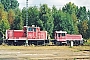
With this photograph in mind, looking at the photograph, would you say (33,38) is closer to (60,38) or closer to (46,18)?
(60,38)

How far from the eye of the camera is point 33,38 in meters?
42.6

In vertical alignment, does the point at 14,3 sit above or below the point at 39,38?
above

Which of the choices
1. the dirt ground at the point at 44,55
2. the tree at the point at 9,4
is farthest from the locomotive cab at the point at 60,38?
the tree at the point at 9,4

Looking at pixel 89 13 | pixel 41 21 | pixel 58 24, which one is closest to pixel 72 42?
pixel 41 21

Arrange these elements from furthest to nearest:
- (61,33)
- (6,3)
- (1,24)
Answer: (6,3), (1,24), (61,33)

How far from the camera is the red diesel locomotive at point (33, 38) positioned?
41.7 m

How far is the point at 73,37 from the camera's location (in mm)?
44625

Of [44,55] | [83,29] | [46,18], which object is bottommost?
[44,55]

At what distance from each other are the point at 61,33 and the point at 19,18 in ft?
79.4

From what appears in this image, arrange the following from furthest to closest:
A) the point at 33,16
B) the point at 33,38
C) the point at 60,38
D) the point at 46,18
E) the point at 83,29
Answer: the point at 83,29 < the point at 33,16 < the point at 46,18 < the point at 60,38 < the point at 33,38

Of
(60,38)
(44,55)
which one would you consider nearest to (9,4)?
(60,38)

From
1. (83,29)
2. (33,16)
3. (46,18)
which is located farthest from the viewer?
(83,29)

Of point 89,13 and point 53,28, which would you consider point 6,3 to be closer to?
point 89,13

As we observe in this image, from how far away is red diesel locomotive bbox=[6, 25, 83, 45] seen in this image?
137 ft
